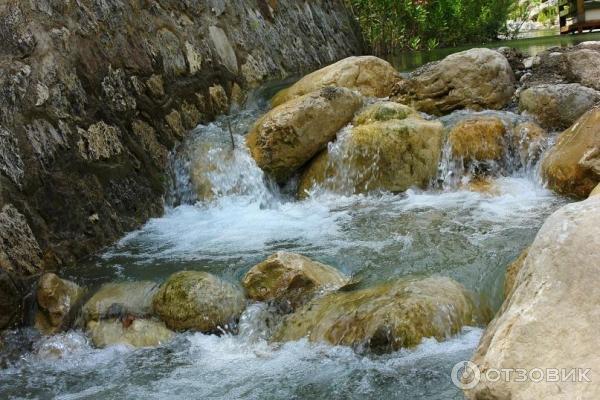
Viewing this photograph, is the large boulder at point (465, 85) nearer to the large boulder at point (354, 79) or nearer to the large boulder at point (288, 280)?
the large boulder at point (354, 79)

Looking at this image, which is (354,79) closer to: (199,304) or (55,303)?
(199,304)

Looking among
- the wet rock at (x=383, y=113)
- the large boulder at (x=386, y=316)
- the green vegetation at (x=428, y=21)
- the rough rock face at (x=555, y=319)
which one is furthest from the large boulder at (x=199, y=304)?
the green vegetation at (x=428, y=21)

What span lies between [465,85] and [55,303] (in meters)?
5.10

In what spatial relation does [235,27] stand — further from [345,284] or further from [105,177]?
[345,284]

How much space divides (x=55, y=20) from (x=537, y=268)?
5.07 m

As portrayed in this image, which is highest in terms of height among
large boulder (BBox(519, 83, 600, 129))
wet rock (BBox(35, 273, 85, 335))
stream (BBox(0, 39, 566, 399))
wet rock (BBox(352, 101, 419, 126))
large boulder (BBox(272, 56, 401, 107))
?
large boulder (BBox(272, 56, 401, 107))

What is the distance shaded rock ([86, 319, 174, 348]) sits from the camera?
13.7ft

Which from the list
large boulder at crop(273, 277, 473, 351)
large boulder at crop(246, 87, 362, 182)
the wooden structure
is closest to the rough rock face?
large boulder at crop(273, 277, 473, 351)

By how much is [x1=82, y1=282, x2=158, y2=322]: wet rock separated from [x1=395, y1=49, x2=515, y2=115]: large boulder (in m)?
4.30

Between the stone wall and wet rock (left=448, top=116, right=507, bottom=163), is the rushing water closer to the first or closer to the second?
wet rock (left=448, top=116, right=507, bottom=163)

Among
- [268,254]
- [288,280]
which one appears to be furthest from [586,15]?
[288,280]

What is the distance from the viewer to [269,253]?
5.16m

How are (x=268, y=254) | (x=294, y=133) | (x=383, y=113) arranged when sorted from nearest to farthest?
1. (x=268, y=254)
2. (x=294, y=133)
3. (x=383, y=113)

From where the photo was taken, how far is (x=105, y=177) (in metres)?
5.84
